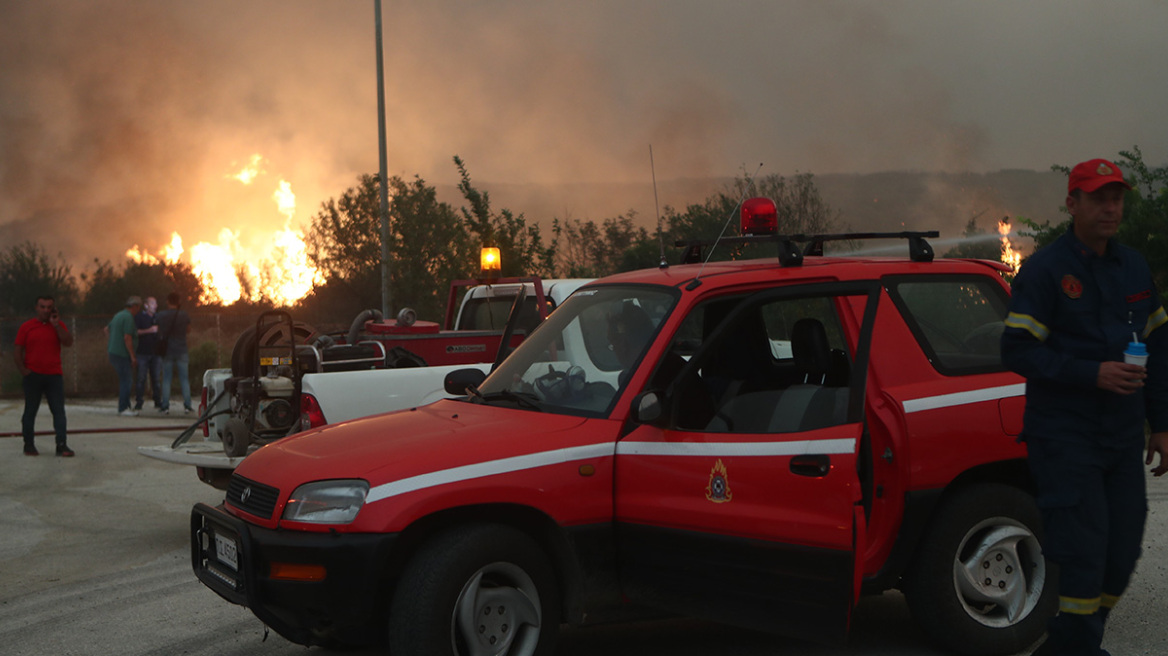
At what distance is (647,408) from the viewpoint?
431cm

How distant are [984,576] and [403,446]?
2573 mm

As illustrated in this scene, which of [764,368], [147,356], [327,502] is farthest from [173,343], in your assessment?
[327,502]

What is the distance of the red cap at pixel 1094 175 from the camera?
4.05 meters

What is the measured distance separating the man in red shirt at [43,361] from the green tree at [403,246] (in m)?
9.52

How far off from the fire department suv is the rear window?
14 millimetres

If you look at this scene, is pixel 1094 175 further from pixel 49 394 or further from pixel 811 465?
pixel 49 394

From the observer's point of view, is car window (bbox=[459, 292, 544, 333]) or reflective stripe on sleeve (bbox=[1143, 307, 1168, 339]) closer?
reflective stripe on sleeve (bbox=[1143, 307, 1168, 339])

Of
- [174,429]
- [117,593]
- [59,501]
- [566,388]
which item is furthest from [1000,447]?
[174,429]

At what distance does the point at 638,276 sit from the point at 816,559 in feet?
5.35

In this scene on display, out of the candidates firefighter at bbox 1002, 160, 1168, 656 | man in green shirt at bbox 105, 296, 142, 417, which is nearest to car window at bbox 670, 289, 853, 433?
firefighter at bbox 1002, 160, 1168, 656

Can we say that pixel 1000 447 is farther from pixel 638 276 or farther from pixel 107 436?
pixel 107 436

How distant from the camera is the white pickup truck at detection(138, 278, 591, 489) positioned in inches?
290

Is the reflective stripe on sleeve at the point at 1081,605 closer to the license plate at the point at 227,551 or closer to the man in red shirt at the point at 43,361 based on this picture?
the license plate at the point at 227,551

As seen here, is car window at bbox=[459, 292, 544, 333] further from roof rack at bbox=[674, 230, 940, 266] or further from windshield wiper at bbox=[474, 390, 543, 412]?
windshield wiper at bbox=[474, 390, 543, 412]
